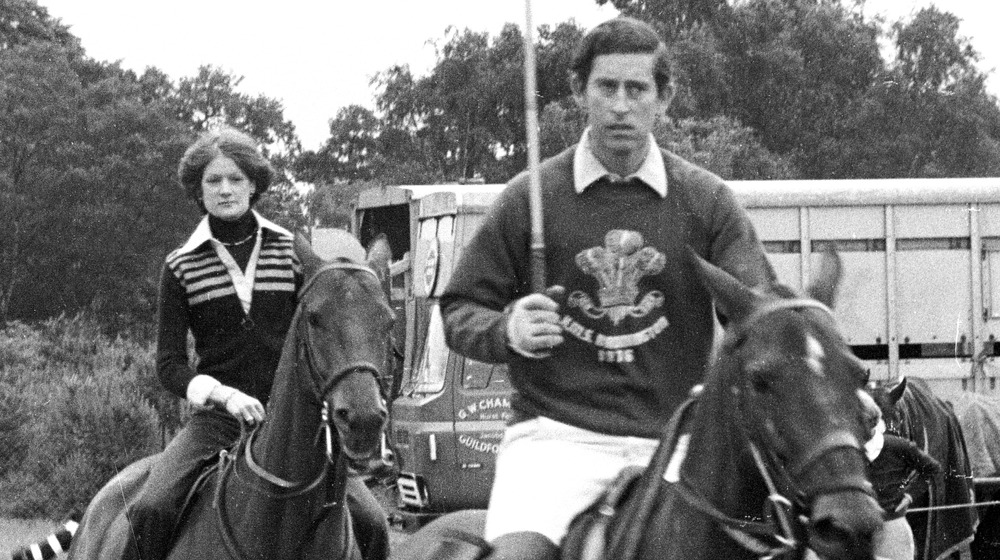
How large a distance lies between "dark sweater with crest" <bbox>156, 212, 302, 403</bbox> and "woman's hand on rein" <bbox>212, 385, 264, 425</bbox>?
27cm

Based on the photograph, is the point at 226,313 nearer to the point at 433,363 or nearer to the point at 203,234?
the point at 203,234

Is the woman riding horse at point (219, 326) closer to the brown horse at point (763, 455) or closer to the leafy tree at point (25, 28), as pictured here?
the brown horse at point (763, 455)

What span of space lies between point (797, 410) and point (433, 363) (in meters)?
14.1

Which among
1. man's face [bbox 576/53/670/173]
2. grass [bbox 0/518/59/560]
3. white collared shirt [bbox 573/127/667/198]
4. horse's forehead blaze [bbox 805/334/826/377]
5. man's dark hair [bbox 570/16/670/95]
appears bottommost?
grass [bbox 0/518/59/560]

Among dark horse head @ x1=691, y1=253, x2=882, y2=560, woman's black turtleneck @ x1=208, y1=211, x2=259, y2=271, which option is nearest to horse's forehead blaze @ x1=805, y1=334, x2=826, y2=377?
dark horse head @ x1=691, y1=253, x2=882, y2=560

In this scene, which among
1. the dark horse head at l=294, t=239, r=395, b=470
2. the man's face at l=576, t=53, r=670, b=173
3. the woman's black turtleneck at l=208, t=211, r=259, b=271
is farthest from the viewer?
the woman's black turtleneck at l=208, t=211, r=259, b=271

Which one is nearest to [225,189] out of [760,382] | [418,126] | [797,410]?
[760,382]

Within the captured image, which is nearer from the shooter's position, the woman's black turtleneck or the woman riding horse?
the woman riding horse

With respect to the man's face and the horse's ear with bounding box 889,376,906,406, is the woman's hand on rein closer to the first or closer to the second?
the man's face

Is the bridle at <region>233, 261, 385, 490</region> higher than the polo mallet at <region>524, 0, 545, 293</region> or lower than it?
lower

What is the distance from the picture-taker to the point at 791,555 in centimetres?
387

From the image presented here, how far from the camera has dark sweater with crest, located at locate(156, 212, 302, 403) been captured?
6637 mm

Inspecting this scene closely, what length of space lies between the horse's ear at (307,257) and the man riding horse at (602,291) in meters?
1.48

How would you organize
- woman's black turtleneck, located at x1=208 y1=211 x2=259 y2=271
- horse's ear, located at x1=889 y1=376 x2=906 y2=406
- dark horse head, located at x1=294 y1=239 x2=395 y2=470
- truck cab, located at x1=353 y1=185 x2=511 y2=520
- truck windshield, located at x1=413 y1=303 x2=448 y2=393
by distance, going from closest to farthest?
dark horse head, located at x1=294 y1=239 x2=395 y2=470 < woman's black turtleneck, located at x1=208 y1=211 x2=259 y2=271 < horse's ear, located at x1=889 y1=376 x2=906 y2=406 < truck cab, located at x1=353 y1=185 x2=511 y2=520 < truck windshield, located at x1=413 y1=303 x2=448 y2=393
